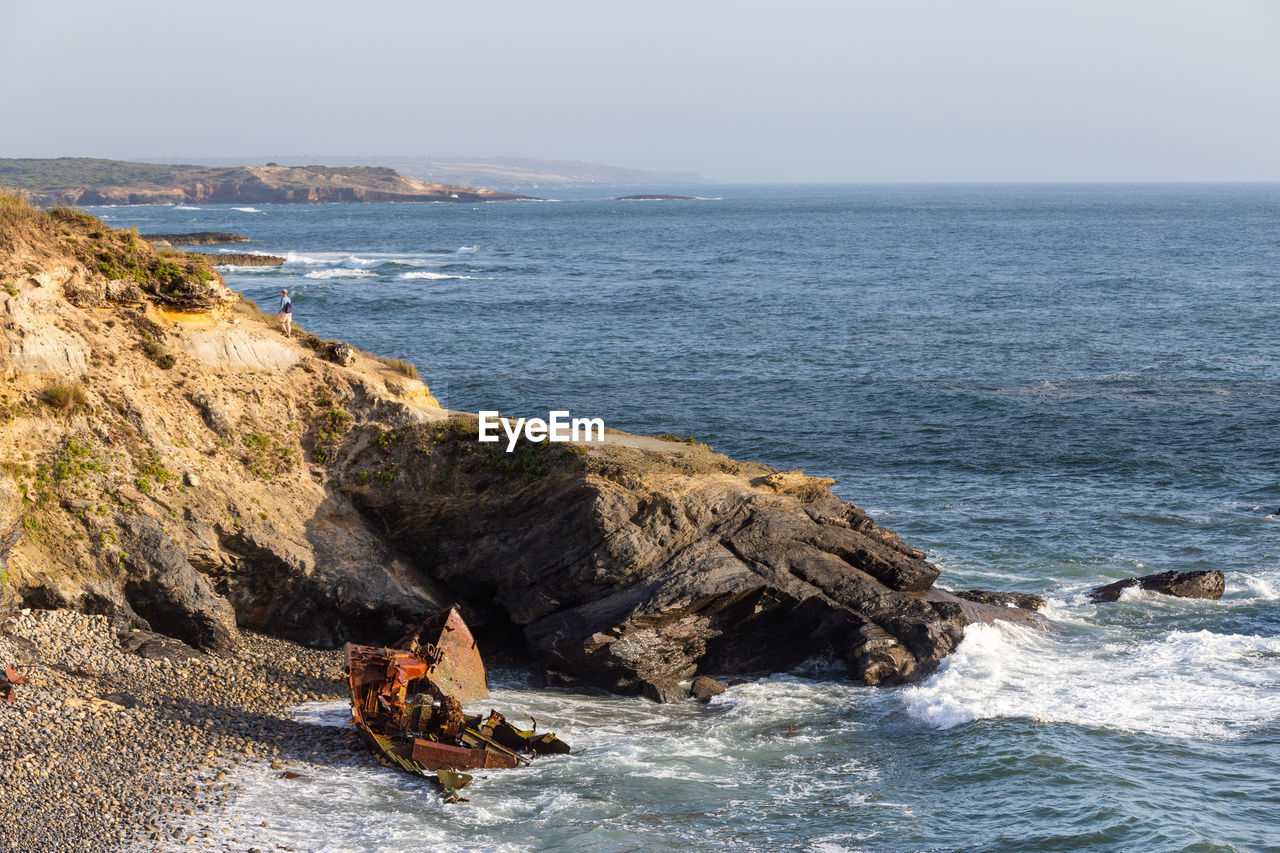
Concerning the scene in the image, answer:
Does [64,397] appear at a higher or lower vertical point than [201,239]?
lower

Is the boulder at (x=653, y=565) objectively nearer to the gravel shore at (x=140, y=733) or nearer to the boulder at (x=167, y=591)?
the gravel shore at (x=140, y=733)

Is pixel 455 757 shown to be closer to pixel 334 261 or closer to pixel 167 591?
pixel 167 591

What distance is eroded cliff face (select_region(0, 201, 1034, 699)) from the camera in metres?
25.7

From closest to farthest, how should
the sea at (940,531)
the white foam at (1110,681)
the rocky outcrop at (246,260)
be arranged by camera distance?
the sea at (940,531) < the white foam at (1110,681) < the rocky outcrop at (246,260)

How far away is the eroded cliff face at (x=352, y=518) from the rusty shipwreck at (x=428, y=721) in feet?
11.8

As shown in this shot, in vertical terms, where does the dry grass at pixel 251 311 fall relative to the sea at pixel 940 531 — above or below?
above

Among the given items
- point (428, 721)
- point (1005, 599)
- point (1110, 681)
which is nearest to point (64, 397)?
point (428, 721)

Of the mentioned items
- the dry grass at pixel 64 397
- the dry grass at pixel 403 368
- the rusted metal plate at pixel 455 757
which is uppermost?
the dry grass at pixel 403 368

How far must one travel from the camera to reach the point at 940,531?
36625mm

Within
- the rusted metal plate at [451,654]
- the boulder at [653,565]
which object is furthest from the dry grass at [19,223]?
the rusted metal plate at [451,654]

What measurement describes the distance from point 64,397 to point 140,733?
29.7 feet

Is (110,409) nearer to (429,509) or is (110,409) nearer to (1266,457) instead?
(429,509)

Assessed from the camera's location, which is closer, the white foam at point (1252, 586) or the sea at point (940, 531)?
the sea at point (940, 531)

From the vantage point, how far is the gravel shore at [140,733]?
18.4 m
